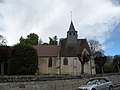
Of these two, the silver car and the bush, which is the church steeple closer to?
the bush

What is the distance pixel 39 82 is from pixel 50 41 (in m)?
68.6

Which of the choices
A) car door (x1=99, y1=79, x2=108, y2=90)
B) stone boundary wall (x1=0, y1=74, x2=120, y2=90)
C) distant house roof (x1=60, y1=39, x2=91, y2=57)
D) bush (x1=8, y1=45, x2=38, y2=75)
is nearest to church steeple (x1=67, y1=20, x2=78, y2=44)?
distant house roof (x1=60, y1=39, x2=91, y2=57)

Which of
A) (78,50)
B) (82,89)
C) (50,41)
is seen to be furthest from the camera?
(50,41)

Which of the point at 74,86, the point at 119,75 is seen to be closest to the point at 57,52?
the point at 119,75

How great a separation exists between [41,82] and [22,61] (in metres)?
24.2

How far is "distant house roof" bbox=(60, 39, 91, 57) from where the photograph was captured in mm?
69625

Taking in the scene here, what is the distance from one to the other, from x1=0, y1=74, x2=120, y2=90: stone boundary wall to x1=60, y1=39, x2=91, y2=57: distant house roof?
38504 mm

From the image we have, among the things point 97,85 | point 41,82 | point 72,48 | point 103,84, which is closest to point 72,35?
point 72,48

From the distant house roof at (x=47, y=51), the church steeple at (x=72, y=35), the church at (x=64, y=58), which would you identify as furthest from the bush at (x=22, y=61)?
the church steeple at (x=72, y=35)

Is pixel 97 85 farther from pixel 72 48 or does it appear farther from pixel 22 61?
pixel 72 48

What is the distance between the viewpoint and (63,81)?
26.7 meters

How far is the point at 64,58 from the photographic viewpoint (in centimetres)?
6969

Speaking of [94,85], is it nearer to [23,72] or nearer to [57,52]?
[23,72]

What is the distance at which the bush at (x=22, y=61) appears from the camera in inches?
1829
